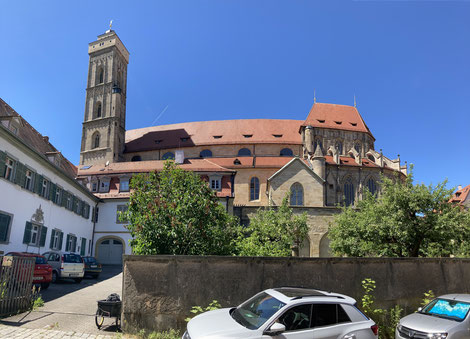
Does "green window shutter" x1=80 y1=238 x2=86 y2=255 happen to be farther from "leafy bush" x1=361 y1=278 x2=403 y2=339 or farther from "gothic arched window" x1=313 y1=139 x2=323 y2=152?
"gothic arched window" x1=313 y1=139 x2=323 y2=152

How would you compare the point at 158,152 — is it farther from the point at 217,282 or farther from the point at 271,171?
the point at 217,282

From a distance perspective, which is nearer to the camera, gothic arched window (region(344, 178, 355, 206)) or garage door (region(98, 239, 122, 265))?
garage door (region(98, 239, 122, 265))

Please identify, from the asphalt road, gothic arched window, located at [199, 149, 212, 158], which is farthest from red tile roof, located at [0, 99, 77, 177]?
gothic arched window, located at [199, 149, 212, 158]

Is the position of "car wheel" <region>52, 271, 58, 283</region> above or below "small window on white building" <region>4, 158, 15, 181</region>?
below

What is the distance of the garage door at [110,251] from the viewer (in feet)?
107

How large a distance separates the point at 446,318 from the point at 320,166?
35024mm

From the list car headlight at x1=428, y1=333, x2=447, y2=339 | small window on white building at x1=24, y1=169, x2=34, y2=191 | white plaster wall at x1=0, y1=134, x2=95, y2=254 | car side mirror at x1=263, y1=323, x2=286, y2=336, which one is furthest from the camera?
small window on white building at x1=24, y1=169, x2=34, y2=191

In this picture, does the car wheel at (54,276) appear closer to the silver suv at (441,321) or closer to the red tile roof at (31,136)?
the red tile roof at (31,136)

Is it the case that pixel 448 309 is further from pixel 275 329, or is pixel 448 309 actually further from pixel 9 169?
pixel 9 169

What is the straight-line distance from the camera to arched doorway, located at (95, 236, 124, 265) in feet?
107

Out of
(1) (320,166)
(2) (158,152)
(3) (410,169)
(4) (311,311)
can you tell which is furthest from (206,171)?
(4) (311,311)

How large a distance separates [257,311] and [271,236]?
13.2 meters

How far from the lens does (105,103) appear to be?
169 feet

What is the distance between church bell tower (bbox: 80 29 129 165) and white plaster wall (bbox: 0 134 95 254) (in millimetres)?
24060
